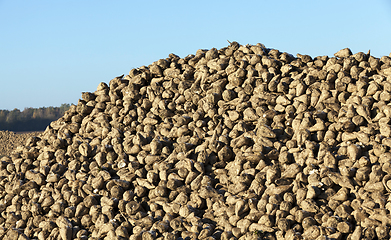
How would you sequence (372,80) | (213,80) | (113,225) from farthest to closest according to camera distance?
(213,80), (372,80), (113,225)

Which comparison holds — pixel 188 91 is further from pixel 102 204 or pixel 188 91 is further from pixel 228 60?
pixel 102 204

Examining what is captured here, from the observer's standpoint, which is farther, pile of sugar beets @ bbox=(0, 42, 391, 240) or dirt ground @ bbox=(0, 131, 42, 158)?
dirt ground @ bbox=(0, 131, 42, 158)

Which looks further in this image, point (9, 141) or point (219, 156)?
point (9, 141)

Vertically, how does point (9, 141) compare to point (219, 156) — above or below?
above

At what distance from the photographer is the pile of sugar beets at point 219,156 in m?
6.46

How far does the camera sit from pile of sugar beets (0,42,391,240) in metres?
6.46

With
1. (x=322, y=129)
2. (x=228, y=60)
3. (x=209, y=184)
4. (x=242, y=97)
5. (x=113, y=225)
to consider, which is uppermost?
(x=228, y=60)

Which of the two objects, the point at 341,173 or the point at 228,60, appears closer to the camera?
the point at 341,173

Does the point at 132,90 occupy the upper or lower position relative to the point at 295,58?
lower

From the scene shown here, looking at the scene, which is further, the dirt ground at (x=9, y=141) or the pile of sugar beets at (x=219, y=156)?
the dirt ground at (x=9, y=141)

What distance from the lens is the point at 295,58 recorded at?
31.1 feet

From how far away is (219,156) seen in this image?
757 centimetres

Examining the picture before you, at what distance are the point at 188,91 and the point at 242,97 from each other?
128 cm

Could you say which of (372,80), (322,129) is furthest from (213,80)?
(372,80)
